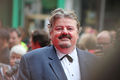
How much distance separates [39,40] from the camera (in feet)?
16.6

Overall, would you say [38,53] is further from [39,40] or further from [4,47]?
[4,47]

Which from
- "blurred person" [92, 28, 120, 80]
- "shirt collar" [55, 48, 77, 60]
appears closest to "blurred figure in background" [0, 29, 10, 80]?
"shirt collar" [55, 48, 77, 60]

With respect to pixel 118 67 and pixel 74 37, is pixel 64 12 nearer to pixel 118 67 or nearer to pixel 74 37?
pixel 74 37

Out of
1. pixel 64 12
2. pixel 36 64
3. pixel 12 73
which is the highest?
pixel 64 12

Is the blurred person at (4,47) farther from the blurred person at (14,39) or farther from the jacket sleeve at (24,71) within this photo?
the jacket sleeve at (24,71)

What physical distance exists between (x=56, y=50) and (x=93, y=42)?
9.40ft

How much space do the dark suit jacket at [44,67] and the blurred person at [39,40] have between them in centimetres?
133

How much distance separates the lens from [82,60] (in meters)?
3.72

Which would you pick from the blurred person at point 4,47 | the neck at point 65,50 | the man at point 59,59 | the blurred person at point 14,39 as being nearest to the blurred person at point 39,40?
the blurred person at point 4,47

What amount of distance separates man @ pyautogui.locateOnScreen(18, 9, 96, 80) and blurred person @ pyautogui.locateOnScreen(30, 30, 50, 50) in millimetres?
1317

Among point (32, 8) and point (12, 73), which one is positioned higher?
point (32, 8)

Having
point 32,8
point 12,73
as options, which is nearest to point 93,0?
point 32,8

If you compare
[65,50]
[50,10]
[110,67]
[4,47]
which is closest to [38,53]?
[65,50]

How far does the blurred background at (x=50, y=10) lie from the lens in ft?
44.1
